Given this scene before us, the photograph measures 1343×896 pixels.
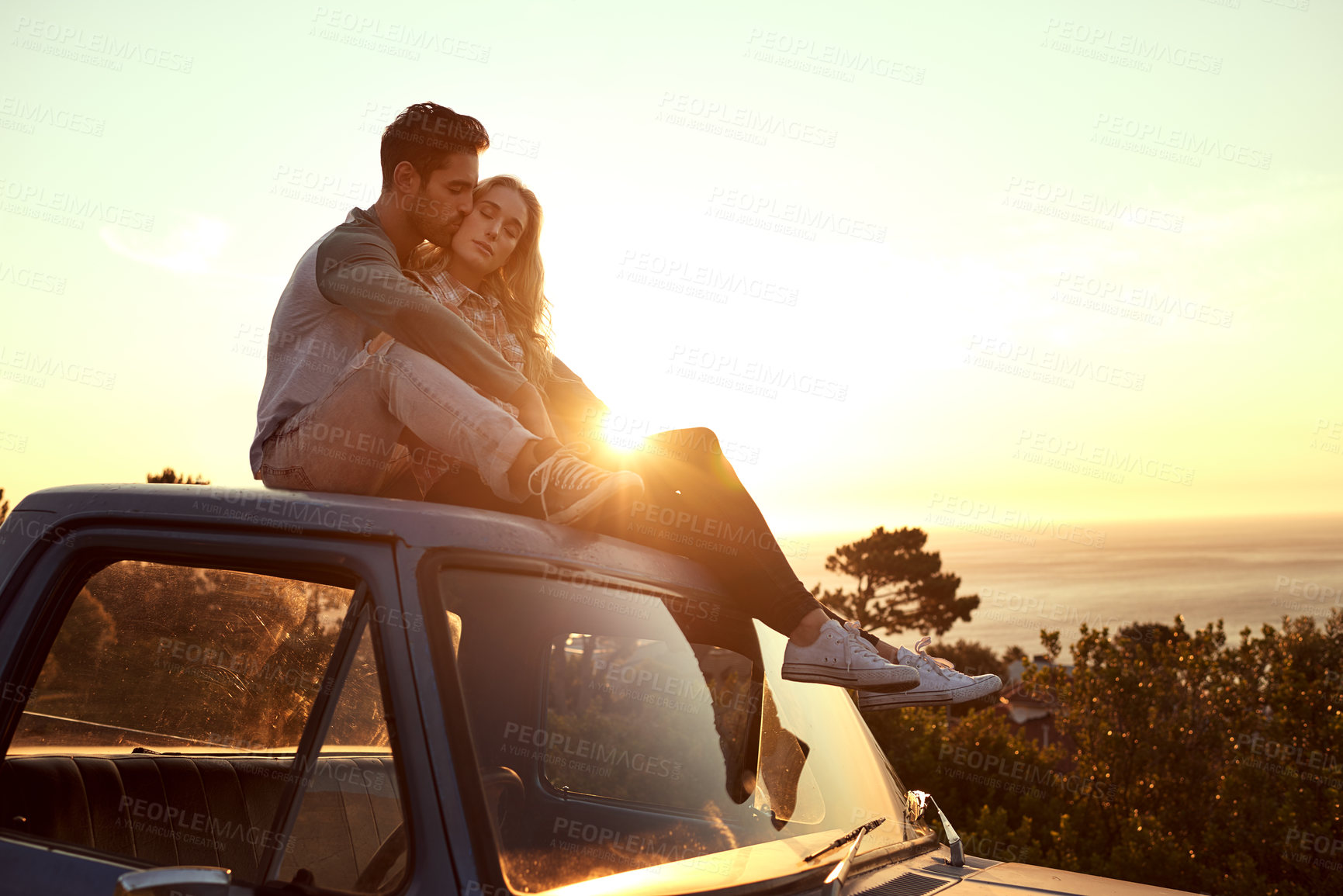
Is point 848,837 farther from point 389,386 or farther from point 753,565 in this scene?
point 389,386

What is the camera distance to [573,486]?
2.05 m

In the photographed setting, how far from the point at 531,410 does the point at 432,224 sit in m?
1.10

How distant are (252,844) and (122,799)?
39 cm

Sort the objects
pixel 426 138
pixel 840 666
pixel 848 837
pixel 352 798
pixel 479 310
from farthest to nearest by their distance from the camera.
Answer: pixel 479 310
pixel 426 138
pixel 840 666
pixel 848 837
pixel 352 798

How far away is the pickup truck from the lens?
157 centimetres

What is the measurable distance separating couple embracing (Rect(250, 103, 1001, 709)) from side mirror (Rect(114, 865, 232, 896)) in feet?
3.06

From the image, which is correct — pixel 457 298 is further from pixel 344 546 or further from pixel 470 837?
pixel 470 837

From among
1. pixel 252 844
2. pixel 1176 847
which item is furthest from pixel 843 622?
pixel 1176 847

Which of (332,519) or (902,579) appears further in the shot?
(902,579)

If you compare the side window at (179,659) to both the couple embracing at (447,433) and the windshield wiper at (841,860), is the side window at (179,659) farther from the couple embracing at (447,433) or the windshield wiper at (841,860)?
the windshield wiper at (841,860)

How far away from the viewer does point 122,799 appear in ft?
8.20

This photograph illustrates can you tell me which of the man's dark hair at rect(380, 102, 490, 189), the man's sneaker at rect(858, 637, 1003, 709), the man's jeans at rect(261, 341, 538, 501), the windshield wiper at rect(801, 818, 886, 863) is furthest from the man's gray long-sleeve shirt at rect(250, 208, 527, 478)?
the windshield wiper at rect(801, 818, 886, 863)

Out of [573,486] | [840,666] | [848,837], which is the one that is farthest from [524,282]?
[848,837]

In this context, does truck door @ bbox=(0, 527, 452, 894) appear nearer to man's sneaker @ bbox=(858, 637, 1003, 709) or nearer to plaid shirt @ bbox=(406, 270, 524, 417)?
man's sneaker @ bbox=(858, 637, 1003, 709)
